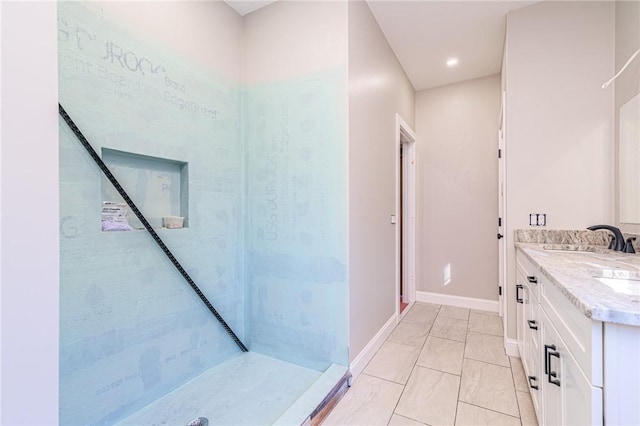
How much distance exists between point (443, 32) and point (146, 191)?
2.90m

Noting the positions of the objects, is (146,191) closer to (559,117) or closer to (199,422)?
(199,422)

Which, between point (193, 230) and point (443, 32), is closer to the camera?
point (193, 230)

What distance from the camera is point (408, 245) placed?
377 cm

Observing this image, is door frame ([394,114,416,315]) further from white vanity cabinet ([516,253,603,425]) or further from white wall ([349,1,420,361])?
white vanity cabinet ([516,253,603,425])

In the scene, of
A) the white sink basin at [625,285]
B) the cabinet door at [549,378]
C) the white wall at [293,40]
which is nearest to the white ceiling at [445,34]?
the white wall at [293,40]

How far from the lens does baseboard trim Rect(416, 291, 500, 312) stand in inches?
138

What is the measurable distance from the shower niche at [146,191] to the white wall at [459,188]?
115 inches

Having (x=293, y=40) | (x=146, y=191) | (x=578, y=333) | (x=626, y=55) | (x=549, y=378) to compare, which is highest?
(x=293, y=40)

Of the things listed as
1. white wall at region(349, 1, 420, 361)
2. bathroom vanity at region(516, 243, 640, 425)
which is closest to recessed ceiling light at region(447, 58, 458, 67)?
white wall at region(349, 1, 420, 361)

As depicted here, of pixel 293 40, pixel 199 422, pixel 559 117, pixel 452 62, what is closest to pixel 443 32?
pixel 452 62

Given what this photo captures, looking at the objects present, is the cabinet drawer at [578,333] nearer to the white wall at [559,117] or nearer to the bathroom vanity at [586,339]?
the bathroom vanity at [586,339]

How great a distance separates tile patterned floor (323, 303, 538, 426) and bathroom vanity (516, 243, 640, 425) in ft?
1.02

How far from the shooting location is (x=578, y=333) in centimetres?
93

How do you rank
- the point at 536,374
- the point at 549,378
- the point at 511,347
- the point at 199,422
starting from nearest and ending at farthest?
1. the point at 549,378
2. the point at 536,374
3. the point at 199,422
4. the point at 511,347
